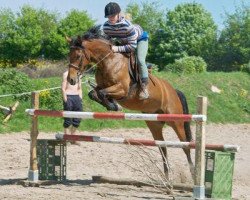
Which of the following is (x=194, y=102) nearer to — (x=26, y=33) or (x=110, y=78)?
(x=110, y=78)

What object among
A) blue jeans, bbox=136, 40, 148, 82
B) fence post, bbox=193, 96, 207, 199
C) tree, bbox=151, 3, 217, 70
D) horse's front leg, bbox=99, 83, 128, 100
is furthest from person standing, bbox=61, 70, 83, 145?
tree, bbox=151, 3, 217, 70

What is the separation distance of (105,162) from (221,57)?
30989 mm

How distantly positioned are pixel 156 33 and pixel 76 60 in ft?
169

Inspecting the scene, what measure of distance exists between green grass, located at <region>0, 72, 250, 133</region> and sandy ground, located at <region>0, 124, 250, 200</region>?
2.53 feet

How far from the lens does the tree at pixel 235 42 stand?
4016 centimetres

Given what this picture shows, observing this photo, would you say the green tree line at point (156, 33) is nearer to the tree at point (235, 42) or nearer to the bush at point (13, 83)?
the tree at point (235, 42)

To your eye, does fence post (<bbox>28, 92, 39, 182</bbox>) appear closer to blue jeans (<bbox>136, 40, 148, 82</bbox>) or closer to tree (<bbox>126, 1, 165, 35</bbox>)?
blue jeans (<bbox>136, 40, 148, 82</bbox>)

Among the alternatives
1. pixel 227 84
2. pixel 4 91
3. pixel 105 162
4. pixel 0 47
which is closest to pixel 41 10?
pixel 0 47

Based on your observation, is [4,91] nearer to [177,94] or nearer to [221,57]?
[177,94]

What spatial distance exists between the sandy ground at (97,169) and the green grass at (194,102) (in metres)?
0.77

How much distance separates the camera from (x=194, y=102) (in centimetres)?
2136

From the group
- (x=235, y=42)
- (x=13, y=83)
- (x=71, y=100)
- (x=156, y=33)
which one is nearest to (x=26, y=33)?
(x=156, y=33)

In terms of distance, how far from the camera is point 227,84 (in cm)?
2403

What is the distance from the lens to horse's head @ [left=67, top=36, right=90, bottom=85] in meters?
8.64
